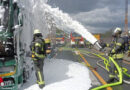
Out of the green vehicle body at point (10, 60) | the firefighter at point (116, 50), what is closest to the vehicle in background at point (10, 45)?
the green vehicle body at point (10, 60)

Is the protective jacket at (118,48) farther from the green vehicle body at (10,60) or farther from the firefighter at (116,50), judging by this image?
the green vehicle body at (10,60)

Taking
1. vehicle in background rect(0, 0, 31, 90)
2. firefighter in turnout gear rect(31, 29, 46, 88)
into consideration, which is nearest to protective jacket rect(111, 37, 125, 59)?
firefighter in turnout gear rect(31, 29, 46, 88)

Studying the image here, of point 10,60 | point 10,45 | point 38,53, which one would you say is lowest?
point 10,60

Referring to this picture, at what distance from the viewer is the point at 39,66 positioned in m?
5.68

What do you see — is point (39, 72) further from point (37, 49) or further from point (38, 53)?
point (37, 49)

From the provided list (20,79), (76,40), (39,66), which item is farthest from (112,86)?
(76,40)

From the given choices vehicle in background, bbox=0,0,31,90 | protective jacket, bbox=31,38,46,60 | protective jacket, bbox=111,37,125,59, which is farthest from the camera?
protective jacket, bbox=111,37,125,59

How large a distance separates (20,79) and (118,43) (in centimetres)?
346

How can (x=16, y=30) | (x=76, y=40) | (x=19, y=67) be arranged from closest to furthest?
(x=16, y=30), (x=19, y=67), (x=76, y=40)

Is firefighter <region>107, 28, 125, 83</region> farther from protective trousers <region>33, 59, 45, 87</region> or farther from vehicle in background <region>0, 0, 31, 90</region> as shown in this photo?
vehicle in background <region>0, 0, 31, 90</region>

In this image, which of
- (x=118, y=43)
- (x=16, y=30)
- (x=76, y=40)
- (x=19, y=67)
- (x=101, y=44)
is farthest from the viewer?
(x=76, y=40)

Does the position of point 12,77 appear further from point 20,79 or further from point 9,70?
point 20,79

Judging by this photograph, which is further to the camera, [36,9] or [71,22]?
[36,9]

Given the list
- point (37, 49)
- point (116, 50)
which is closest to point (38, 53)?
point (37, 49)
